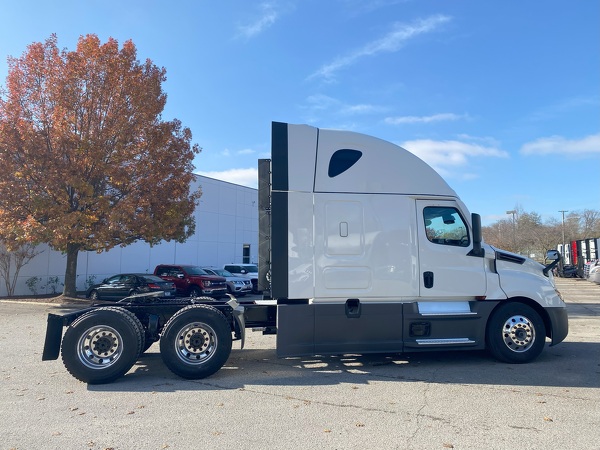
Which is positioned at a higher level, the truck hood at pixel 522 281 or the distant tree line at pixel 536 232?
the distant tree line at pixel 536 232

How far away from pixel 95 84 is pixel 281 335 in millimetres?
15736

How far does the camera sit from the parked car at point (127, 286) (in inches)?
741

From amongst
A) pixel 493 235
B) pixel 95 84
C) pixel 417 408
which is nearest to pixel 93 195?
pixel 95 84

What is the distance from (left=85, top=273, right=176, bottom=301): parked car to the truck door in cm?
1355

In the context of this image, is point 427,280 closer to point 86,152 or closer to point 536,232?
point 86,152

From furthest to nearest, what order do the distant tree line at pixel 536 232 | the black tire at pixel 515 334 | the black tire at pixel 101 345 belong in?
the distant tree line at pixel 536 232 < the black tire at pixel 515 334 < the black tire at pixel 101 345

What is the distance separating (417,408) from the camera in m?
5.32

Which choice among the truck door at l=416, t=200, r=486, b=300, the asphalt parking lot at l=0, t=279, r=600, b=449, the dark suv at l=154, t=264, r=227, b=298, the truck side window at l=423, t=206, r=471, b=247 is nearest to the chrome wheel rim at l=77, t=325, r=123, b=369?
the asphalt parking lot at l=0, t=279, r=600, b=449

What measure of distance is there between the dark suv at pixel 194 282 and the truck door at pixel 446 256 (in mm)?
14641

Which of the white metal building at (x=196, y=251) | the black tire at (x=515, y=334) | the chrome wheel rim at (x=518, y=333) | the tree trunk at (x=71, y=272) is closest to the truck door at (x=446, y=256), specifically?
the black tire at (x=515, y=334)

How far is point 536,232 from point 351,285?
196 ft

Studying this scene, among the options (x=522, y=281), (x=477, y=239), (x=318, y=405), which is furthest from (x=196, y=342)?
(x=522, y=281)

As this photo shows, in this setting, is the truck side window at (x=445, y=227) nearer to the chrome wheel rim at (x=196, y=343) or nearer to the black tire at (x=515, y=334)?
the black tire at (x=515, y=334)

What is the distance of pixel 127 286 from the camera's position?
62.9ft
